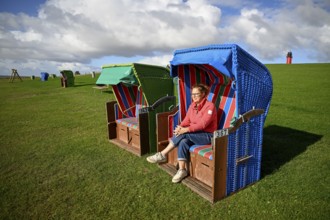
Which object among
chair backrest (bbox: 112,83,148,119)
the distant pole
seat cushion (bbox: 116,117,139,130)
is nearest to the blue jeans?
seat cushion (bbox: 116,117,139,130)

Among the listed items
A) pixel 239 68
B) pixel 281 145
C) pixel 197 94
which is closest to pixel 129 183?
pixel 197 94

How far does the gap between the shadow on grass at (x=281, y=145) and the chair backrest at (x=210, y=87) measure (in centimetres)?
141

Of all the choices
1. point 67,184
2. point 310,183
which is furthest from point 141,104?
point 310,183

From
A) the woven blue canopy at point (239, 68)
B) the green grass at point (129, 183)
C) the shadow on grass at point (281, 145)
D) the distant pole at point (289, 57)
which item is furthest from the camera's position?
the distant pole at point (289, 57)

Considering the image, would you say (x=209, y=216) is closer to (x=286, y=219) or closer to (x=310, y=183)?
(x=286, y=219)

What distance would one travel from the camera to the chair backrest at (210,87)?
4.71 metres

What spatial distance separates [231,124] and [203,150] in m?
0.80

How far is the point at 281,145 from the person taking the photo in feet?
19.6

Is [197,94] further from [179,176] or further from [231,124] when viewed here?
[179,176]

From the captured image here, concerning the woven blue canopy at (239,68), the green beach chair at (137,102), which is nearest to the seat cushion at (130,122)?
the green beach chair at (137,102)

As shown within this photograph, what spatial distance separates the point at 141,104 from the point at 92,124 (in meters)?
3.20

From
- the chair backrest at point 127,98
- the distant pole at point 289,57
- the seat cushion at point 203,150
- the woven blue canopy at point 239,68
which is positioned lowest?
the seat cushion at point 203,150

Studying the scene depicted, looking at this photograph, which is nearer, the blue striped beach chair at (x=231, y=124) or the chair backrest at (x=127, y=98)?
the blue striped beach chair at (x=231, y=124)

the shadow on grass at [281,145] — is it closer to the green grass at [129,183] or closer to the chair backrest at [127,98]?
the green grass at [129,183]
